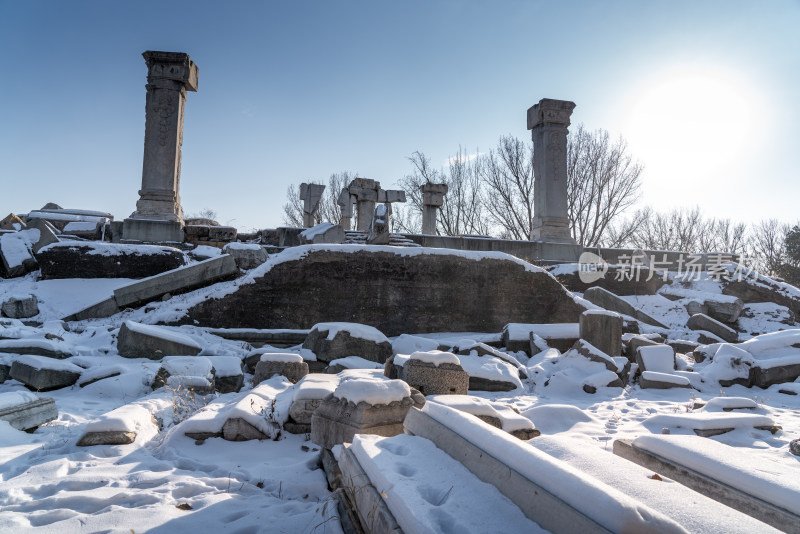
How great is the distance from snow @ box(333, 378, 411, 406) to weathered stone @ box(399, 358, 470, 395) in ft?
4.98

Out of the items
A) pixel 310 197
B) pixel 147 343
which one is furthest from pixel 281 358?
pixel 310 197

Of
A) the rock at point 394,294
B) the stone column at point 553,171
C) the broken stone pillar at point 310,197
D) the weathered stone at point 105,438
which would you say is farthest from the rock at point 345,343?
the broken stone pillar at point 310,197

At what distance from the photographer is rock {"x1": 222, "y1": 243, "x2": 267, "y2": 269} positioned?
1023cm

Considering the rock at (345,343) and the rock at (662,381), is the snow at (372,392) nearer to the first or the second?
the rock at (345,343)

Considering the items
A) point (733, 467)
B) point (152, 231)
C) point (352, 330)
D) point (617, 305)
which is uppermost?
point (152, 231)

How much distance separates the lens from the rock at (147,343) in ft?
20.8

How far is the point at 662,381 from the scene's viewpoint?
6.19 meters

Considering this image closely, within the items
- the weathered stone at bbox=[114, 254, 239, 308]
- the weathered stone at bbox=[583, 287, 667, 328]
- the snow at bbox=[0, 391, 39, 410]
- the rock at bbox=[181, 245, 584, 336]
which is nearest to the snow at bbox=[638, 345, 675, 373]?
the rock at bbox=[181, 245, 584, 336]

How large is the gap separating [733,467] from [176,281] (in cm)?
910

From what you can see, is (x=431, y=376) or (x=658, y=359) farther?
(x=658, y=359)

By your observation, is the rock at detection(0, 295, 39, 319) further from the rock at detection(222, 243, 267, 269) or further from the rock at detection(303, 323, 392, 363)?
the rock at detection(303, 323, 392, 363)

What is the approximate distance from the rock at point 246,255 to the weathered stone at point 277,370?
17.0 ft

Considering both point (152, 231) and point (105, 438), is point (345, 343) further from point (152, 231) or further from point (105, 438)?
point (152, 231)

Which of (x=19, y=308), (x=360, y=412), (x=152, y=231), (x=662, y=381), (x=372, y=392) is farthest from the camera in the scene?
(x=152, y=231)
